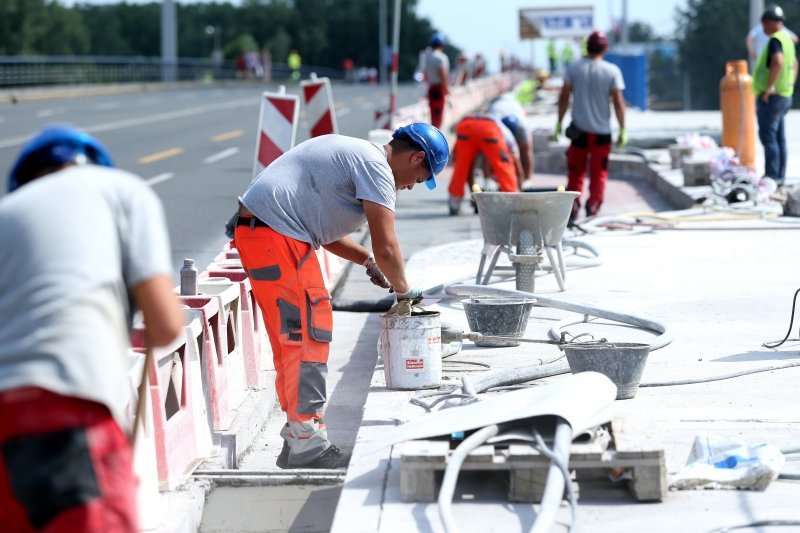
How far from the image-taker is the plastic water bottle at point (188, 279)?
682 centimetres

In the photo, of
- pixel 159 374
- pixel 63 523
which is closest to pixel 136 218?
pixel 63 523

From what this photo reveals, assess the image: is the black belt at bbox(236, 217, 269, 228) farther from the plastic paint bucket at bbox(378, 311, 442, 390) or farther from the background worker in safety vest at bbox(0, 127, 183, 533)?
the background worker in safety vest at bbox(0, 127, 183, 533)

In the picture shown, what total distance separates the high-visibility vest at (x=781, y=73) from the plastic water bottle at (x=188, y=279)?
9.84 m

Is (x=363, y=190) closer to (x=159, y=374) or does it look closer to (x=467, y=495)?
(x=159, y=374)

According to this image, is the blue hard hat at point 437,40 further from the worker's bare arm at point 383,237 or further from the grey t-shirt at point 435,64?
the worker's bare arm at point 383,237

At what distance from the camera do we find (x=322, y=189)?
5.95 meters

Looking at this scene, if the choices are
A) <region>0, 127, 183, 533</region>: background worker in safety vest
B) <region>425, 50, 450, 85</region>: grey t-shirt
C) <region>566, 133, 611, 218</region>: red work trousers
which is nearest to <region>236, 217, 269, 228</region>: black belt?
<region>0, 127, 183, 533</region>: background worker in safety vest

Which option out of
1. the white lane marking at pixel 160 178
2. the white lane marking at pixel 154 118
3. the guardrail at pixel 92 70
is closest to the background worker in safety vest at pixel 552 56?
the guardrail at pixel 92 70

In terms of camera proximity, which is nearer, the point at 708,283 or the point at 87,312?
the point at 87,312

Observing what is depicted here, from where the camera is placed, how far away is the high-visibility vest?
15.0 metres

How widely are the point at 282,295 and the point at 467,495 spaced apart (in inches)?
59.1

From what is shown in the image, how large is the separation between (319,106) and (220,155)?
9.07 m

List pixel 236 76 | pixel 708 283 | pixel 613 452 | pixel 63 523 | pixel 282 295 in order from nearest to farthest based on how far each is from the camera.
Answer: pixel 63 523 → pixel 613 452 → pixel 282 295 → pixel 708 283 → pixel 236 76

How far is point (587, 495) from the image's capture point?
15.9 ft
